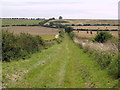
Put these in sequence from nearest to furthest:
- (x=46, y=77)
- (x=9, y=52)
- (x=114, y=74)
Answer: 1. (x=114, y=74)
2. (x=46, y=77)
3. (x=9, y=52)

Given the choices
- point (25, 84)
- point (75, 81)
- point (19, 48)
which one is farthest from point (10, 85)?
point (19, 48)

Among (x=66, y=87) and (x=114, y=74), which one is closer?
(x=66, y=87)

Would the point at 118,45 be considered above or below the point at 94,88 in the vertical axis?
above

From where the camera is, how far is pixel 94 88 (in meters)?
12.0

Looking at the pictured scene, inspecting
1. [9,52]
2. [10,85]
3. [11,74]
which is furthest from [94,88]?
[9,52]

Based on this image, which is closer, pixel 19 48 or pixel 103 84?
pixel 103 84

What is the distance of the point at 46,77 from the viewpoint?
14.7 meters

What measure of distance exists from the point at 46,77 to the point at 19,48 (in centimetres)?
979

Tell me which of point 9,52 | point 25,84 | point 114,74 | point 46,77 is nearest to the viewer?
point 25,84

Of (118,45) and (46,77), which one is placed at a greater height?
(118,45)

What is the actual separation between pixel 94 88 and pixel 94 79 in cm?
199

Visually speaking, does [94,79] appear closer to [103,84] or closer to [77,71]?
[103,84]

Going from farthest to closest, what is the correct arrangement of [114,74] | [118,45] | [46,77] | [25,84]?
1. [118,45]
2. [46,77]
3. [114,74]
4. [25,84]

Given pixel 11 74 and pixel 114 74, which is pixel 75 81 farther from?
pixel 11 74
